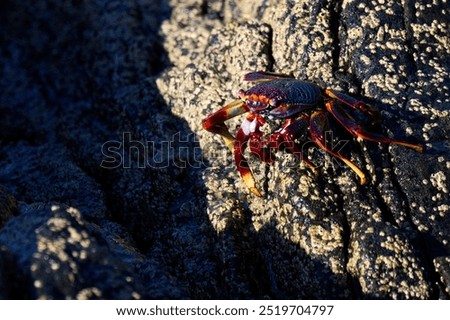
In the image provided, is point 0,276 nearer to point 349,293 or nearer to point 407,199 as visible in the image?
point 349,293

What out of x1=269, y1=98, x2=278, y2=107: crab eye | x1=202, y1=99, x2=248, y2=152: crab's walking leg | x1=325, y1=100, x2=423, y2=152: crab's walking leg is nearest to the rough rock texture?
x1=325, y1=100, x2=423, y2=152: crab's walking leg

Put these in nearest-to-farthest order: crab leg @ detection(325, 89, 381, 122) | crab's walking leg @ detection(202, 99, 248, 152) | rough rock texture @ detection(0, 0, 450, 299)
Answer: rough rock texture @ detection(0, 0, 450, 299)
crab leg @ detection(325, 89, 381, 122)
crab's walking leg @ detection(202, 99, 248, 152)

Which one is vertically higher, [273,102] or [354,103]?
[354,103]

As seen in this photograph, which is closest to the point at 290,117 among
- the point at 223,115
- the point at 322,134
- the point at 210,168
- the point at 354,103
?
the point at 322,134

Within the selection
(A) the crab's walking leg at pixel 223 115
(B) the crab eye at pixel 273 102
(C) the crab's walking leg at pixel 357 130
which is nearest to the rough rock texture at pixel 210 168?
(C) the crab's walking leg at pixel 357 130

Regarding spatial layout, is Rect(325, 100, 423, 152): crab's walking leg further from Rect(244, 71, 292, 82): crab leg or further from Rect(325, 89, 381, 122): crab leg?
Rect(244, 71, 292, 82): crab leg

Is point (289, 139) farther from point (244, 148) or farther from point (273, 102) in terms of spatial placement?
point (244, 148)

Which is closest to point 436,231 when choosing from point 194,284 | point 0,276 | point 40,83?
point 194,284

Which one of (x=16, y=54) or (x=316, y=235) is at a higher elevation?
(x=316, y=235)
